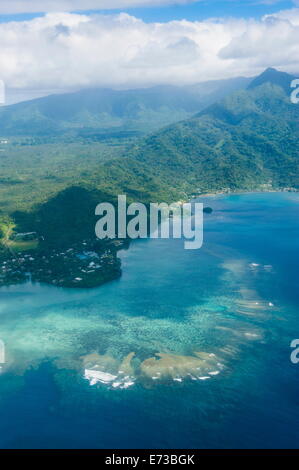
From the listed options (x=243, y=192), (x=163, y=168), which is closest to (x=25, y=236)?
(x=243, y=192)

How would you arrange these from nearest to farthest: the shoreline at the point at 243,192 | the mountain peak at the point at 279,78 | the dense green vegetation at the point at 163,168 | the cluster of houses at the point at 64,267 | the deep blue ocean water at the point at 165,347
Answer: the deep blue ocean water at the point at 165,347, the cluster of houses at the point at 64,267, the dense green vegetation at the point at 163,168, the shoreline at the point at 243,192, the mountain peak at the point at 279,78

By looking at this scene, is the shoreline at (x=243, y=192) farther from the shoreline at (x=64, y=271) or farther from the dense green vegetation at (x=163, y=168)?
the shoreline at (x=64, y=271)

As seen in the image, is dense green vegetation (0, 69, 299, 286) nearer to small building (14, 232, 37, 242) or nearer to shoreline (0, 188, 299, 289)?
small building (14, 232, 37, 242)

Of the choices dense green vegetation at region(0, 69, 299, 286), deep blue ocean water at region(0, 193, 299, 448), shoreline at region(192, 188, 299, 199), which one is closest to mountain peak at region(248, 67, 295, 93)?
dense green vegetation at region(0, 69, 299, 286)

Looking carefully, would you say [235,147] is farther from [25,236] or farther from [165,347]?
[165,347]

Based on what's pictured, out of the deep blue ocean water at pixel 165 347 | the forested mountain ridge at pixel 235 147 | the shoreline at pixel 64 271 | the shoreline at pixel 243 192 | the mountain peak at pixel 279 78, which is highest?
the mountain peak at pixel 279 78

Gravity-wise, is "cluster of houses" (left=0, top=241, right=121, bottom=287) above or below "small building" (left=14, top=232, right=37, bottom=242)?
below

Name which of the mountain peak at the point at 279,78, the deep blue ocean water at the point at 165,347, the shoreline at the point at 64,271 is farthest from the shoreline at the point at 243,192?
the mountain peak at the point at 279,78

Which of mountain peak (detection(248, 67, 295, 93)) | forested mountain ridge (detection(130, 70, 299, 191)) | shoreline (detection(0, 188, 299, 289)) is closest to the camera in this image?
shoreline (detection(0, 188, 299, 289))

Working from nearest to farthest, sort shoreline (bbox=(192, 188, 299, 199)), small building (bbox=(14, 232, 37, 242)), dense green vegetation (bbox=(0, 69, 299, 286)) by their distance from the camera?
small building (bbox=(14, 232, 37, 242))
dense green vegetation (bbox=(0, 69, 299, 286))
shoreline (bbox=(192, 188, 299, 199))
